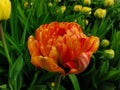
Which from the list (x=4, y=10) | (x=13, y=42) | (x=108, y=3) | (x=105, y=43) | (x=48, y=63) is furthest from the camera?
(x=108, y=3)

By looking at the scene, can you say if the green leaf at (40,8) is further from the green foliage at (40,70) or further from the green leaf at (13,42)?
the green leaf at (13,42)

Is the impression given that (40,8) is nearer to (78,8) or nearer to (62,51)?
(78,8)

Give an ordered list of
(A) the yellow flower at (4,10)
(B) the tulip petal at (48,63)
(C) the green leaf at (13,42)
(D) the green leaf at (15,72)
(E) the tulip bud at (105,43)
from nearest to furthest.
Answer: (B) the tulip petal at (48,63), (A) the yellow flower at (4,10), (D) the green leaf at (15,72), (C) the green leaf at (13,42), (E) the tulip bud at (105,43)

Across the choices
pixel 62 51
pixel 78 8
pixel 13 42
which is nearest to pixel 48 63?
pixel 62 51

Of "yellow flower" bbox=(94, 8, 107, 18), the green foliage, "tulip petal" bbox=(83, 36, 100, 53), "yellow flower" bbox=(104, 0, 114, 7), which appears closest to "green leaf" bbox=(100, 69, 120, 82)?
the green foliage

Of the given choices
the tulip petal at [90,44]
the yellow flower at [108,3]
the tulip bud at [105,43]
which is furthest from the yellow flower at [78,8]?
the tulip petal at [90,44]

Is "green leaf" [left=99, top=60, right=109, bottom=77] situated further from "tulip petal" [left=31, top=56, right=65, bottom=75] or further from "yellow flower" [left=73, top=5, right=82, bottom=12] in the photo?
"tulip petal" [left=31, top=56, right=65, bottom=75]

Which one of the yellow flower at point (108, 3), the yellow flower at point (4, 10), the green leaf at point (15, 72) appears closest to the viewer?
the yellow flower at point (4, 10)

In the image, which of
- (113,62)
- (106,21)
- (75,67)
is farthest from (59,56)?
(106,21)

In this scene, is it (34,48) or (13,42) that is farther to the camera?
(13,42)
